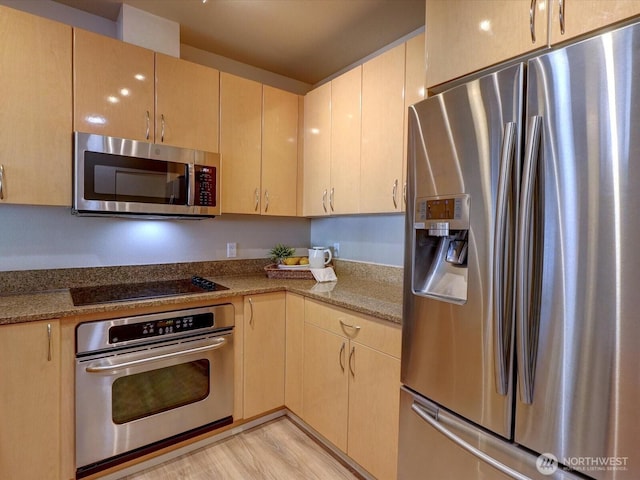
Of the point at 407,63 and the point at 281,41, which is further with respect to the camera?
the point at 281,41

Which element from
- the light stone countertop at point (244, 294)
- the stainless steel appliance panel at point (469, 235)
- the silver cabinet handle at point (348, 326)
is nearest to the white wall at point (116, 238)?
the light stone countertop at point (244, 294)

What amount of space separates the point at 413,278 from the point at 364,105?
117cm

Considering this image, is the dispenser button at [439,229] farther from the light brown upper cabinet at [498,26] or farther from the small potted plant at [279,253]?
the small potted plant at [279,253]

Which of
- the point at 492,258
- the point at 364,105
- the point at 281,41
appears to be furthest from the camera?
the point at 281,41

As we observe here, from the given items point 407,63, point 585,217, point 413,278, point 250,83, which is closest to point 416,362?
point 413,278

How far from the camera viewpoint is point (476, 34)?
1179 millimetres

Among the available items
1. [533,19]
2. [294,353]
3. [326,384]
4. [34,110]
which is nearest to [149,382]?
[294,353]

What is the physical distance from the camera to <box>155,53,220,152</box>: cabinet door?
77.2 inches

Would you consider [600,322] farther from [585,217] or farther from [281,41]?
[281,41]

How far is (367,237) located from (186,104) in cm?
144

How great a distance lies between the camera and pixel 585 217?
2.76 ft

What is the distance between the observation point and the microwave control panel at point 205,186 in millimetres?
2053

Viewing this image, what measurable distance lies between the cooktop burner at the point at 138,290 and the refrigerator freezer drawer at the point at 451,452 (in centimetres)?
123

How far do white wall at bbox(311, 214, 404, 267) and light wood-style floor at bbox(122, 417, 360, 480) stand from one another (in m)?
1.21
